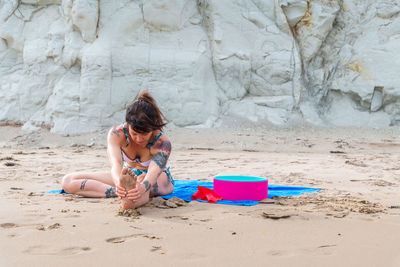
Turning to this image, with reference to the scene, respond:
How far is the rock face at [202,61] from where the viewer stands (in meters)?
8.11

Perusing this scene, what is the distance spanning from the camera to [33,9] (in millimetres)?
9086

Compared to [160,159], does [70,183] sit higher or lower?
lower

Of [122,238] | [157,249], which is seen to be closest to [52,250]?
[122,238]

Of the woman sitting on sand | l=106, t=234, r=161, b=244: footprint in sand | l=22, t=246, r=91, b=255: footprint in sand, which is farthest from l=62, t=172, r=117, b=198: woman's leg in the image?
l=22, t=246, r=91, b=255: footprint in sand

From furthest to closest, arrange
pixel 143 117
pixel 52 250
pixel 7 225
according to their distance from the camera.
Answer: pixel 143 117, pixel 7 225, pixel 52 250

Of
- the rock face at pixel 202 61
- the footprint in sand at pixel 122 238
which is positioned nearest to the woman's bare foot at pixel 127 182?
the footprint in sand at pixel 122 238

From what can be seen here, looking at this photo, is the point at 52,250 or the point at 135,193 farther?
the point at 135,193

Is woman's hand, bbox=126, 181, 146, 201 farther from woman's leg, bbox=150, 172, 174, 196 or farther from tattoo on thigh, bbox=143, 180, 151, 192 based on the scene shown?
woman's leg, bbox=150, 172, 174, 196

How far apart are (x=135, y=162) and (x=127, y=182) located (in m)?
0.67

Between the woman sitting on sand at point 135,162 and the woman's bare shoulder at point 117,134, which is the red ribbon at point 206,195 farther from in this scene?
the woman's bare shoulder at point 117,134

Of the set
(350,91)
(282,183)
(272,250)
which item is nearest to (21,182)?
(282,183)

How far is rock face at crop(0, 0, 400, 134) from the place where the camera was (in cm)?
811

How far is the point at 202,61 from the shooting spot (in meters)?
8.43

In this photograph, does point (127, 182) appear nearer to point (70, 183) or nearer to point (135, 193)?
point (135, 193)
